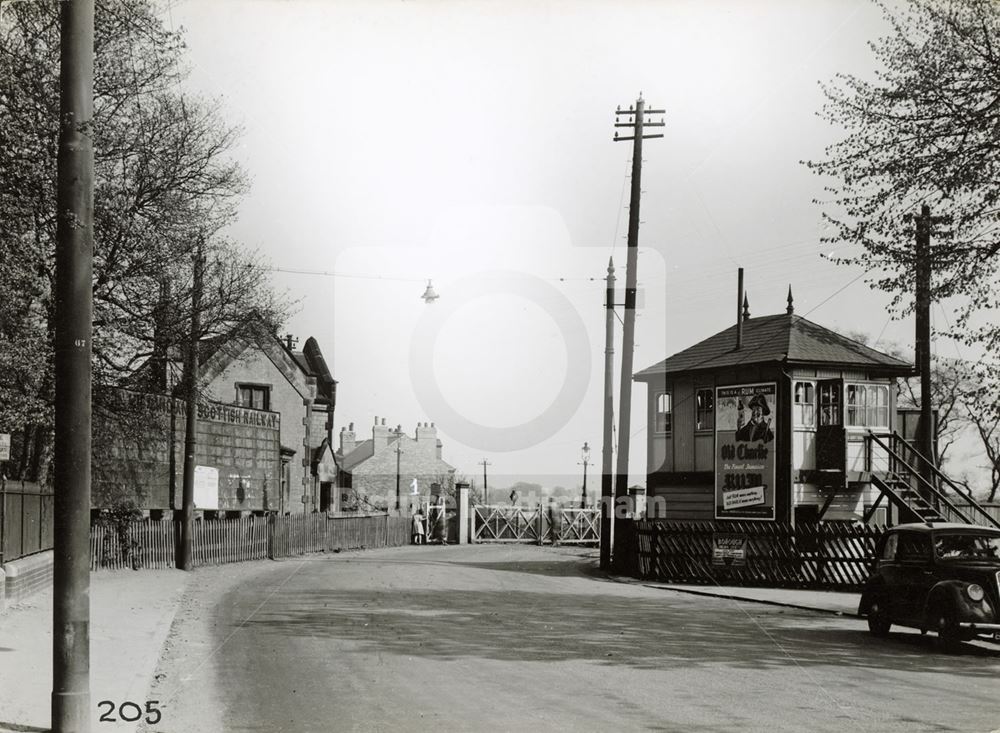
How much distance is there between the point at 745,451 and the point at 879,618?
15.5m

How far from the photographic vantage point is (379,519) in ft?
153

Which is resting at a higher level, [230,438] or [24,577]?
[230,438]

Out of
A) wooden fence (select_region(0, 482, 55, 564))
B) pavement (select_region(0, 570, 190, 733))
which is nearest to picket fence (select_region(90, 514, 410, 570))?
pavement (select_region(0, 570, 190, 733))

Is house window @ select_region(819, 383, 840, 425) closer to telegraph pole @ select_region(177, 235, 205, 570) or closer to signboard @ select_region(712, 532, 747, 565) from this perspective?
signboard @ select_region(712, 532, 747, 565)

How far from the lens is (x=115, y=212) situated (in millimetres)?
21375

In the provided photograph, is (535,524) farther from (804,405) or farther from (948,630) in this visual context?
(948,630)

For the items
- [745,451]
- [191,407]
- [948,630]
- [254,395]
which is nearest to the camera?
[948,630]

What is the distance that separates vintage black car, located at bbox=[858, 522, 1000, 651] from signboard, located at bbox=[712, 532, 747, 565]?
9759 millimetres

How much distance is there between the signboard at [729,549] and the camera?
87.4 feet

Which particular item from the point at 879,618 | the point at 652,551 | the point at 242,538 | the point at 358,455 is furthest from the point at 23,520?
the point at 358,455

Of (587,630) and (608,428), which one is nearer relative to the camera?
(587,630)

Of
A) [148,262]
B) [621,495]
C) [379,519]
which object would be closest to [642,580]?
[621,495]

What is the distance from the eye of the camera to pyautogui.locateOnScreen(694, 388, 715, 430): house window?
32.4 m

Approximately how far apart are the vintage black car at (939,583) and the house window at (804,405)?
44.7 feet
